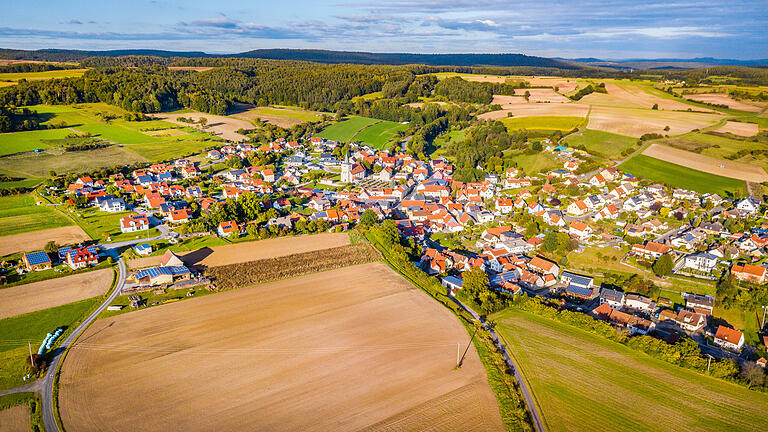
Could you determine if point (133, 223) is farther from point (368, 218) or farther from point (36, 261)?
point (368, 218)

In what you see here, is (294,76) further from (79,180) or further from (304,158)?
(79,180)

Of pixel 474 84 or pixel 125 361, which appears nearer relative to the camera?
pixel 125 361

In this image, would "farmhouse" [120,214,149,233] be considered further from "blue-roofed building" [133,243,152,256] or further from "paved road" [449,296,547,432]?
"paved road" [449,296,547,432]

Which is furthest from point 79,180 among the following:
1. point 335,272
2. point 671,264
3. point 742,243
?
point 742,243

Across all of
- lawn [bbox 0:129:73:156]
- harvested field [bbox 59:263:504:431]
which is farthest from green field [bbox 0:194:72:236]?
lawn [bbox 0:129:73:156]

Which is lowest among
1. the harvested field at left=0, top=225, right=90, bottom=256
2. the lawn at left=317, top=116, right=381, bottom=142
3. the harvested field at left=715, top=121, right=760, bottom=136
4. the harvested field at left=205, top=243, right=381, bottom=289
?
the harvested field at left=205, top=243, right=381, bottom=289
